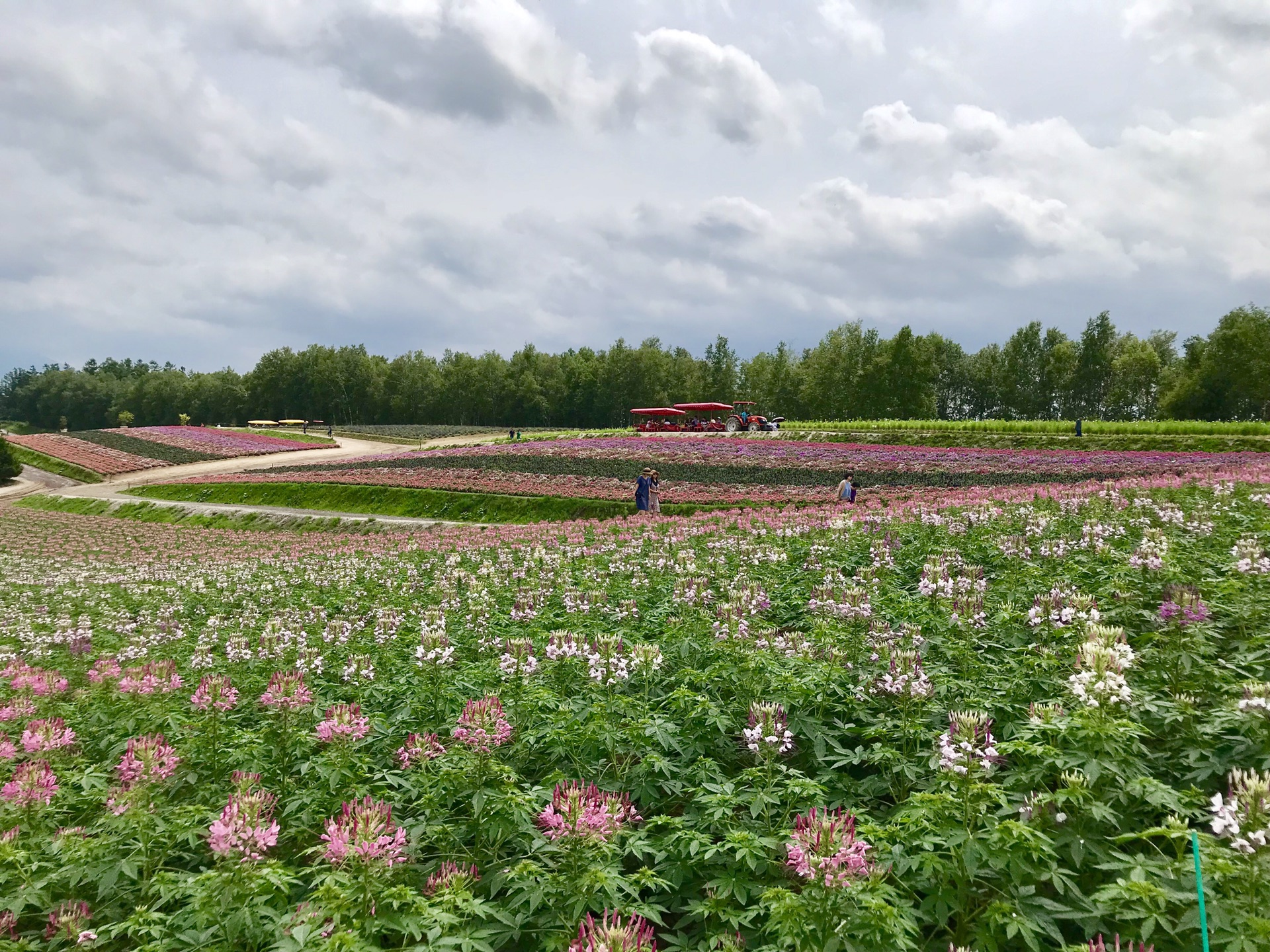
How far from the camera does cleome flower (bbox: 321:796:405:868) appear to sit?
146 inches

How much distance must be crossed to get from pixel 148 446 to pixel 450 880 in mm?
79013

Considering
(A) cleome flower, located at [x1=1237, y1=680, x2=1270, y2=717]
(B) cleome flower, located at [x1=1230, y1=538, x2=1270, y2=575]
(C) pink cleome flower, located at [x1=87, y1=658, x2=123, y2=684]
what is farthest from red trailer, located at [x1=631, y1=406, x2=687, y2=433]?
(A) cleome flower, located at [x1=1237, y1=680, x2=1270, y2=717]

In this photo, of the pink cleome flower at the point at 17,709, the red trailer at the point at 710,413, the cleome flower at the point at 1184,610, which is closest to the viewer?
the cleome flower at the point at 1184,610

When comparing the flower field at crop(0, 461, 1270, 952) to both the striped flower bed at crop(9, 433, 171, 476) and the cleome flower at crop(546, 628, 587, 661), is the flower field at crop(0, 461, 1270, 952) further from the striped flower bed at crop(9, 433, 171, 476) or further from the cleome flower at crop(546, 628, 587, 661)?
the striped flower bed at crop(9, 433, 171, 476)

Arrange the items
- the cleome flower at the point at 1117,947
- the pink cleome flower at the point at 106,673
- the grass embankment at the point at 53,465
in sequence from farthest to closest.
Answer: the grass embankment at the point at 53,465 → the pink cleome flower at the point at 106,673 → the cleome flower at the point at 1117,947

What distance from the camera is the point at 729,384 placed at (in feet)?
321

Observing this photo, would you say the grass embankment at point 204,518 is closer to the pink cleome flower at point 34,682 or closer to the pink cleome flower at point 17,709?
the pink cleome flower at point 34,682

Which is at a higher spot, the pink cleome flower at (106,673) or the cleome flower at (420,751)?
the cleome flower at (420,751)

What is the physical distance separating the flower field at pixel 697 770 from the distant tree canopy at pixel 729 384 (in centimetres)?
6846

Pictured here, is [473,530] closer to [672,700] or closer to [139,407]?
[672,700]

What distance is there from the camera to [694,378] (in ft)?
325

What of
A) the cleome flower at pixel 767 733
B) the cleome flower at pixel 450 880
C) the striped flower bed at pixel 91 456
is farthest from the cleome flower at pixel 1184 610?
the striped flower bed at pixel 91 456

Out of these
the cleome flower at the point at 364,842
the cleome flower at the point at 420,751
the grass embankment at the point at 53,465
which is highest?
the cleome flower at the point at 364,842

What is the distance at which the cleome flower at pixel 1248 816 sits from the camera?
3109mm
